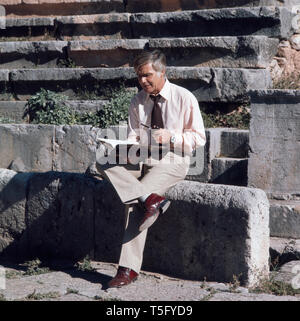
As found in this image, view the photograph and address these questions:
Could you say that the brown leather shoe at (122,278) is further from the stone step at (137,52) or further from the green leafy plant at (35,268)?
the stone step at (137,52)

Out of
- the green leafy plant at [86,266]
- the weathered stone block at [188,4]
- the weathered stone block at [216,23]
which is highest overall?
the weathered stone block at [188,4]

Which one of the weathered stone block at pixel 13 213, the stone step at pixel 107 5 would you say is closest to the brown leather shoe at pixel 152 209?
the weathered stone block at pixel 13 213

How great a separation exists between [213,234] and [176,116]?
0.97 metres

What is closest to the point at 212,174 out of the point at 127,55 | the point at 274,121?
the point at 274,121

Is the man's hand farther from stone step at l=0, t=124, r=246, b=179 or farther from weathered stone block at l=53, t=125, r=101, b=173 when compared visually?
weathered stone block at l=53, t=125, r=101, b=173

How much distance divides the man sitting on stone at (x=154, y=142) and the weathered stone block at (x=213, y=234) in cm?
22

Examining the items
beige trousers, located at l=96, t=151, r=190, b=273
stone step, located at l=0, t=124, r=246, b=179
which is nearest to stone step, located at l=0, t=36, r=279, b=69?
stone step, located at l=0, t=124, r=246, b=179

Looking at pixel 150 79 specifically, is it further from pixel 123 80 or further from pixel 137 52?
pixel 137 52

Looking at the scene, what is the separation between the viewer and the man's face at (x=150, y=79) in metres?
4.82

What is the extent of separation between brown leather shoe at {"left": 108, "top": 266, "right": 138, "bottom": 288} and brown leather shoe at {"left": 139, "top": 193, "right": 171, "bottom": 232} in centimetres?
32

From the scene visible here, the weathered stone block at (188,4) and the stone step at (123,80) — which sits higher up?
the weathered stone block at (188,4)

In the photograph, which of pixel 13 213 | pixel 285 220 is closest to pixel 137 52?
pixel 13 213

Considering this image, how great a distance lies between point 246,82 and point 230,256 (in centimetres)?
329

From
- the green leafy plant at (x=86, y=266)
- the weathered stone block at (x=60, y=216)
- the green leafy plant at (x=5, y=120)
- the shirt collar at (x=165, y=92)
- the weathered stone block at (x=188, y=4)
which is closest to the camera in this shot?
the shirt collar at (x=165, y=92)
